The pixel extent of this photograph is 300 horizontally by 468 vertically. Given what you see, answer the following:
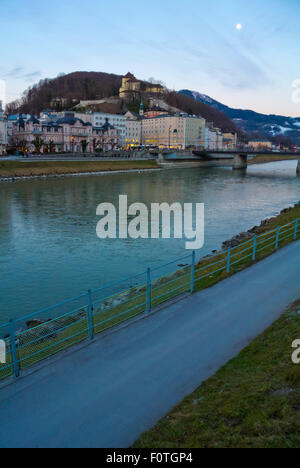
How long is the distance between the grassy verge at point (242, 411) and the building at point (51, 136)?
71056 mm

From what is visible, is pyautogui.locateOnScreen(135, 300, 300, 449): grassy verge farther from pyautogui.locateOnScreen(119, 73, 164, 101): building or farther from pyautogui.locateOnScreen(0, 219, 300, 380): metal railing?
pyautogui.locateOnScreen(119, 73, 164, 101): building

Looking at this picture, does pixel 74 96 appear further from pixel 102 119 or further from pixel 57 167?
pixel 57 167

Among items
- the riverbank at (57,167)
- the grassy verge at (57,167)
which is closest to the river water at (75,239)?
the riverbank at (57,167)

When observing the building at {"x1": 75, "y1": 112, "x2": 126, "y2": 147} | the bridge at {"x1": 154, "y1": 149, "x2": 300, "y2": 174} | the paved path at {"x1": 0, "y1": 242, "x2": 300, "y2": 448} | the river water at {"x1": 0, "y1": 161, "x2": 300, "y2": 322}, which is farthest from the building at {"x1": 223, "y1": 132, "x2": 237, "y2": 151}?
the paved path at {"x1": 0, "y1": 242, "x2": 300, "y2": 448}

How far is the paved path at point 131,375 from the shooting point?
4539mm

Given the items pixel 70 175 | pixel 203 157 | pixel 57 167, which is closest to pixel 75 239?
pixel 70 175

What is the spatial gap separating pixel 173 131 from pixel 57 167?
66.7m

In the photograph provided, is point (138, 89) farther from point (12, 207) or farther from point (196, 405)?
point (196, 405)

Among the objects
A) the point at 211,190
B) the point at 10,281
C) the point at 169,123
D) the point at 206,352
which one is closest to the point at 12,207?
the point at 10,281

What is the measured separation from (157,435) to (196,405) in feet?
2.38

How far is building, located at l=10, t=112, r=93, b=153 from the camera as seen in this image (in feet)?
248

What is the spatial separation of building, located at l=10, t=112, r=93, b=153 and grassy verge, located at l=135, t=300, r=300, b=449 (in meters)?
71.1

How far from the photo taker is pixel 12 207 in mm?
28734

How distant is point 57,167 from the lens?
5741cm
